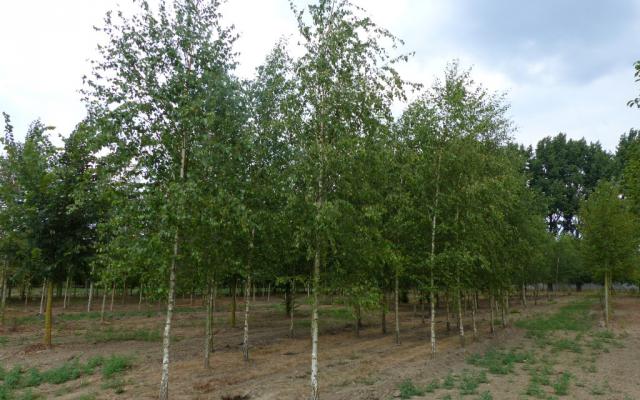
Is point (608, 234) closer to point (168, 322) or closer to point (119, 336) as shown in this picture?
point (168, 322)

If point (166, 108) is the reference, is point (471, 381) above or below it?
below

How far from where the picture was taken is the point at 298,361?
597 inches

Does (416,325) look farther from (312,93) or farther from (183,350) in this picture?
(312,93)

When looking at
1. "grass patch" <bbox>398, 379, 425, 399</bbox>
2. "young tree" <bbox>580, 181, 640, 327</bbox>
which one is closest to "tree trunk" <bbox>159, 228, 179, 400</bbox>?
"grass patch" <bbox>398, 379, 425, 399</bbox>

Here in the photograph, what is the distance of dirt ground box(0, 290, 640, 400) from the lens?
433 inches

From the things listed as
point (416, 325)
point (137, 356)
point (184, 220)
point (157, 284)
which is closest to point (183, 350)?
point (137, 356)

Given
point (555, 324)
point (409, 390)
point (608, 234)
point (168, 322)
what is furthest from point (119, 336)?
point (608, 234)

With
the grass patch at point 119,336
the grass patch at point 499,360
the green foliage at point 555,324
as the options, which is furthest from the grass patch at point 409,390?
the green foliage at point 555,324

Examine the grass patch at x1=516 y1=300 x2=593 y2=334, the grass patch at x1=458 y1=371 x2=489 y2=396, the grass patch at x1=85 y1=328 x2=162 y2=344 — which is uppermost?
the grass patch at x1=458 y1=371 x2=489 y2=396

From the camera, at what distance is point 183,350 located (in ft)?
56.4

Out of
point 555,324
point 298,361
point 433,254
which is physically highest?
point 433,254

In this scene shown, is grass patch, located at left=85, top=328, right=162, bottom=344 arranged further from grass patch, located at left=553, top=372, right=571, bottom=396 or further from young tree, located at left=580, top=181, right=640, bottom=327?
young tree, located at left=580, top=181, right=640, bottom=327

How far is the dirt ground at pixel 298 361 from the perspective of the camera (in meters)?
11.0

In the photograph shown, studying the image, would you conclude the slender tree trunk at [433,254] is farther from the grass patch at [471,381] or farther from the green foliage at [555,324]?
the green foliage at [555,324]
